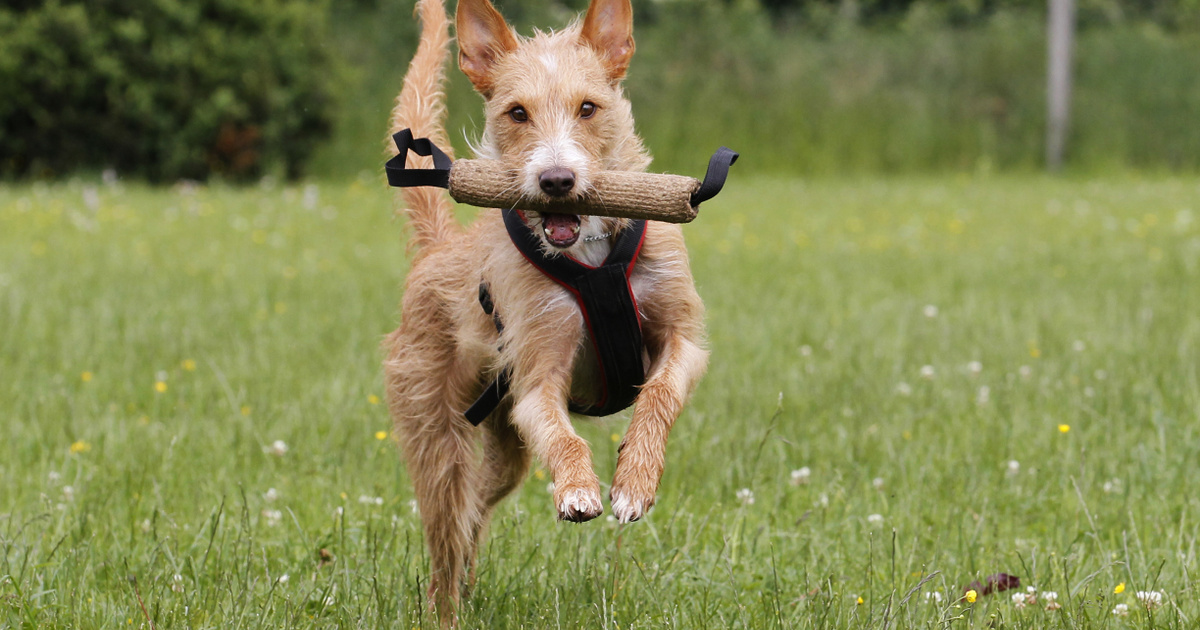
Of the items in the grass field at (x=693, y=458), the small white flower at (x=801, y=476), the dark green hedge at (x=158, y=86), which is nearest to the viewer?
the grass field at (x=693, y=458)

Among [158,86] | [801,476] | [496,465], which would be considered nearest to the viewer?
[496,465]

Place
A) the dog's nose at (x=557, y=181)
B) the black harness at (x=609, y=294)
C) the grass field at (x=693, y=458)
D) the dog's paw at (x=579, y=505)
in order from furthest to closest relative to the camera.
→ the grass field at (x=693, y=458)
the black harness at (x=609, y=294)
the dog's nose at (x=557, y=181)
the dog's paw at (x=579, y=505)

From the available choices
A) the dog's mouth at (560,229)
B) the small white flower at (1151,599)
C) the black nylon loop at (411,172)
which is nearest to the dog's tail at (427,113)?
the black nylon loop at (411,172)

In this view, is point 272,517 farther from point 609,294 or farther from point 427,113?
point 609,294

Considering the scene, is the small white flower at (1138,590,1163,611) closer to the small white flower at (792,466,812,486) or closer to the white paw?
the small white flower at (792,466,812,486)

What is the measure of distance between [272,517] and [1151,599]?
8.53ft

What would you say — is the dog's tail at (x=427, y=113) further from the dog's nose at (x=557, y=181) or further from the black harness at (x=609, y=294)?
the dog's nose at (x=557, y=181)

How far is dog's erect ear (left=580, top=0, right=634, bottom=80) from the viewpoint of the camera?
10.1 feet

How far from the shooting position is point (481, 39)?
3137 millimetres

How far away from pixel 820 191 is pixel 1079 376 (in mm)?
9707

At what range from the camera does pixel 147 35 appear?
529 inches

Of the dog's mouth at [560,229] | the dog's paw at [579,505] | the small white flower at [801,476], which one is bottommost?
the small white flower at [801,476]

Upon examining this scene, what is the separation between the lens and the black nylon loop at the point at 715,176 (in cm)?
262

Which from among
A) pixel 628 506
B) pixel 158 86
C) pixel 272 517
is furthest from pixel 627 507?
pixel 158 86
